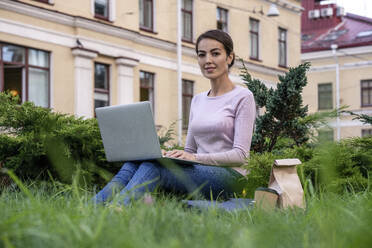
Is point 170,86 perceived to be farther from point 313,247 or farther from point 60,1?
point 313,247

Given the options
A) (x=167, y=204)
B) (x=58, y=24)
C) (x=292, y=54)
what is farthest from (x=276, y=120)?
(x=292, y=54)

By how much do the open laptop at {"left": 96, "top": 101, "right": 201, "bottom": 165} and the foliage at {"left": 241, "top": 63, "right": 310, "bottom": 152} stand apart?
1337 mm

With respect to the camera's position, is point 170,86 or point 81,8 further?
point 170,86

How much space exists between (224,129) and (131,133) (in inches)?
29.4

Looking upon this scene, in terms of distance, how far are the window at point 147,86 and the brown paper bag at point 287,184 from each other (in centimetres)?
1383

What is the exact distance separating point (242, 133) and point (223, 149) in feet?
0.73

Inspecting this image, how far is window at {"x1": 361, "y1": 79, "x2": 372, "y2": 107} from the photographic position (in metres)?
30.3

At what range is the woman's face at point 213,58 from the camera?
3930 mm

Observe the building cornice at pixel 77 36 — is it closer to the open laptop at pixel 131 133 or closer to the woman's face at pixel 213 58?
the woman's face at pixel 213 58

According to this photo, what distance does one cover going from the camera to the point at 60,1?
14.0 metres

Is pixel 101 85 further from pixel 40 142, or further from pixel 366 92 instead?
pixel 366 92

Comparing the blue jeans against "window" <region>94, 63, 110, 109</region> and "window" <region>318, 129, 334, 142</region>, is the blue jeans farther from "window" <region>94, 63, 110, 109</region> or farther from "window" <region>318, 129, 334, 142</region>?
"window" <region>94, 63, 110, 109</region>

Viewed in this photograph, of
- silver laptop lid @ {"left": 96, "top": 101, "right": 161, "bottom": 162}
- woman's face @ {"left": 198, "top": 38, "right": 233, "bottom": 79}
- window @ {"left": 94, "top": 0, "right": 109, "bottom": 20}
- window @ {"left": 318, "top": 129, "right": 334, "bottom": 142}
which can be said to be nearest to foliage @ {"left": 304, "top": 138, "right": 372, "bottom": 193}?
woman's face @ {"left": 198, "top": 38, "right": 233, "bottom": 79}

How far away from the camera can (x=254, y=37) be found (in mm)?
22344
